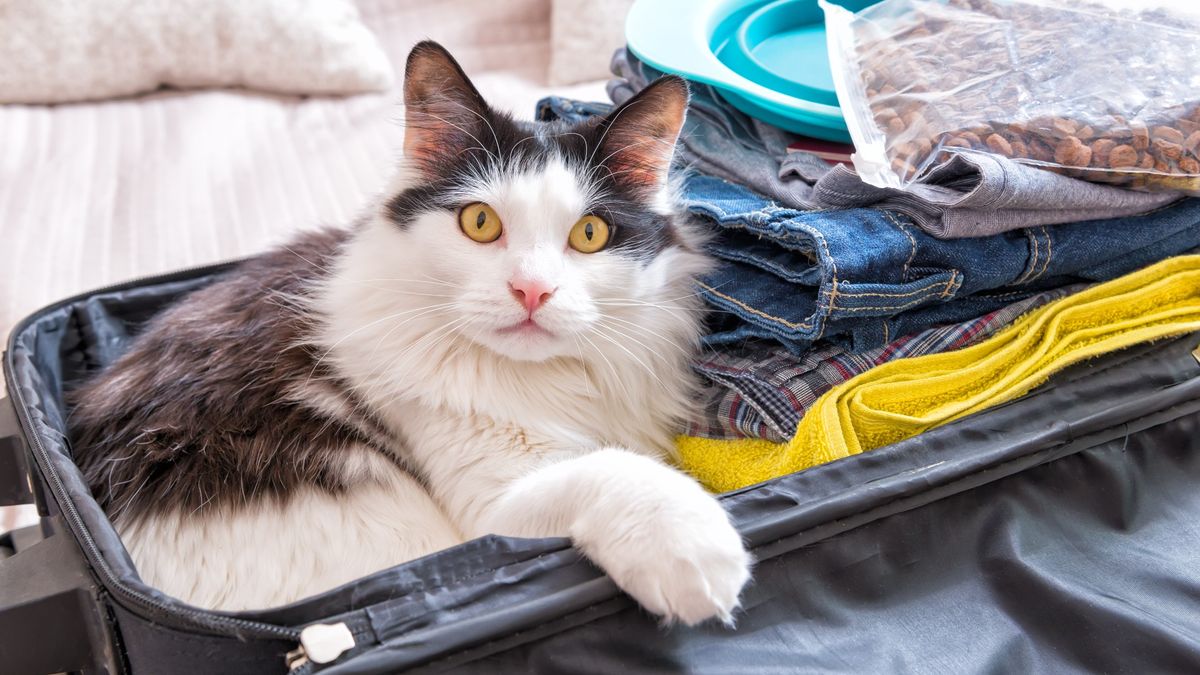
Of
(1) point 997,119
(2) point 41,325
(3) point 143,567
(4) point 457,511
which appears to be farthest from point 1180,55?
(2) point 41,325

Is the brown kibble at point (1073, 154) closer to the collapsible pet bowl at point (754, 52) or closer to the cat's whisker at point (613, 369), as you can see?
the collapsible pet bowl at point (754, 52)

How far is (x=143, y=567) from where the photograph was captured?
1107mm

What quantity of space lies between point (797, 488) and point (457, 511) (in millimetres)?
444

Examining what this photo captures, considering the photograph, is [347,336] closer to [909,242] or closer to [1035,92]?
[909,242]

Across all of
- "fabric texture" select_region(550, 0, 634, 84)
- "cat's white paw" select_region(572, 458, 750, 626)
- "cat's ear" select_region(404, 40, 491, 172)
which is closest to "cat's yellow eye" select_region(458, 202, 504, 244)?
"cat's ear" select_region(404, 40, 491, 172)

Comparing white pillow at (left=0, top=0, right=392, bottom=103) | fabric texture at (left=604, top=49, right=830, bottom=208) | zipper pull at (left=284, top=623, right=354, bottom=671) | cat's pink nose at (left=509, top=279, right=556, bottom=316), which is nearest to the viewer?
zipper pull at (left=284, top=623, right=354, bottom=671)

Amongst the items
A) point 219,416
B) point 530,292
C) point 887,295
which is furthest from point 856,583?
point 219,416

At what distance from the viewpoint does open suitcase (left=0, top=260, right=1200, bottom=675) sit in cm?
85

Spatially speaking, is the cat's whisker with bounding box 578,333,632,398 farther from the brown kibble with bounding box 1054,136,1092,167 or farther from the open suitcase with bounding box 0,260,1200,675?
the brown kibble with bounding box 1054,136,1092,167

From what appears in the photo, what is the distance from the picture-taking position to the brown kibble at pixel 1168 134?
119 cm

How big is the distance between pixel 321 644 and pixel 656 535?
1.05 ft

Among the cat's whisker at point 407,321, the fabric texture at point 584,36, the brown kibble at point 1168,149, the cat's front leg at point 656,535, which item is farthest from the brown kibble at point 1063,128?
the fabric texture at point 584,36

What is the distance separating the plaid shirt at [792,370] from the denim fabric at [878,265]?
2cm

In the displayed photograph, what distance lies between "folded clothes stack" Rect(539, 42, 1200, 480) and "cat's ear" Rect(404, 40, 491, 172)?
1.20 ft
